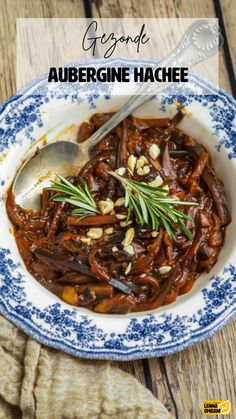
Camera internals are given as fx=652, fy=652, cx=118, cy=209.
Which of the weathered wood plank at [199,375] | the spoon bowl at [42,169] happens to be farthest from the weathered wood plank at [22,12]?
the weathered wood plank at [199,375]

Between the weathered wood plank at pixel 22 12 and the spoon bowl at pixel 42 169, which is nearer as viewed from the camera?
the spoon bowl at pixel 42 169

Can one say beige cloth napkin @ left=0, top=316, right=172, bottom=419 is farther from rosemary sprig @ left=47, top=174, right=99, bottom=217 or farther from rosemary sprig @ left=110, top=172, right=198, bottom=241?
rosemary sprig @ left=110, top=172, right=198, bottom=241

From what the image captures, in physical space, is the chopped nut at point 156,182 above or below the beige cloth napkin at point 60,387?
above

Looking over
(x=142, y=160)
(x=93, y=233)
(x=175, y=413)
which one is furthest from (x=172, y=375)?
(x=142, y=160)

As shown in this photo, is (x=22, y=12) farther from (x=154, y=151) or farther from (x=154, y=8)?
(x=154, y=151)

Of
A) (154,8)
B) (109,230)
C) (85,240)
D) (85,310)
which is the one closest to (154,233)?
(109,230)

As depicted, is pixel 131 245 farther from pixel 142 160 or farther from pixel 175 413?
pixel 175 413

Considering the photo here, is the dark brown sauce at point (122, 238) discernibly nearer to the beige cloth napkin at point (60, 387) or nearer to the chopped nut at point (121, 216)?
the chopped nut at point (121, 216)
